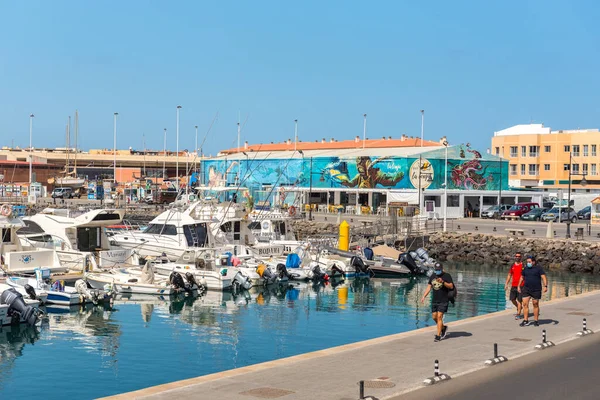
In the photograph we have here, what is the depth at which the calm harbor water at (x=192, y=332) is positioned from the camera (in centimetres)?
1919

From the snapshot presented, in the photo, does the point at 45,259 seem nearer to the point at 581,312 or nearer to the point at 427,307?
the point at 427,307

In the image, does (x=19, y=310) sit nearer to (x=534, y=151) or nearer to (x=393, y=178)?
(x=393, y=178)

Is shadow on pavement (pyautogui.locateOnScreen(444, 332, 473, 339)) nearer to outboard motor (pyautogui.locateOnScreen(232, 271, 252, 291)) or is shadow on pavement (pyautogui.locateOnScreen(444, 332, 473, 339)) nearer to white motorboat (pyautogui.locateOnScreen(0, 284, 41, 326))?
white motorboat (pyautogui.locateOnScreen(0, 284, 41, 326))

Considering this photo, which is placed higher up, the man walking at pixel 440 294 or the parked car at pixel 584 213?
the parked car at pixel 584 213

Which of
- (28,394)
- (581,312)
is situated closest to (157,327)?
(28,394)

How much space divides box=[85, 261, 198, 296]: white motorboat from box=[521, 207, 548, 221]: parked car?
42.3 metres

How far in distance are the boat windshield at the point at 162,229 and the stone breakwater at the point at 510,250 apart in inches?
794

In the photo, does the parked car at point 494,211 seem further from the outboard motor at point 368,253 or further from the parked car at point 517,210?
the outboard motor at point 368,253

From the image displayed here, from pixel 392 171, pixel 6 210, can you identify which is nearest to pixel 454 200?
pixel 392 171

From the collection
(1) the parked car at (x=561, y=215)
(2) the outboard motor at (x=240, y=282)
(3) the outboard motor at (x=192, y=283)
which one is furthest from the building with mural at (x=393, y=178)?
(3) the outboard motor at (x=192, y=283)

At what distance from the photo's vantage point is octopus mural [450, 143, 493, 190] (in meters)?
77.8

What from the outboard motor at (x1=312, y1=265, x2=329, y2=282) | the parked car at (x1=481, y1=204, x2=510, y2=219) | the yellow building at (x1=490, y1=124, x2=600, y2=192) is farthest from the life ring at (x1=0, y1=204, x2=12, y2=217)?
the yellow building at (x1=490, y1=124, x2=600, y2=192)

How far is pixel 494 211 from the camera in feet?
240

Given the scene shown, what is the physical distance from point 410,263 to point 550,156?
69.9 m
